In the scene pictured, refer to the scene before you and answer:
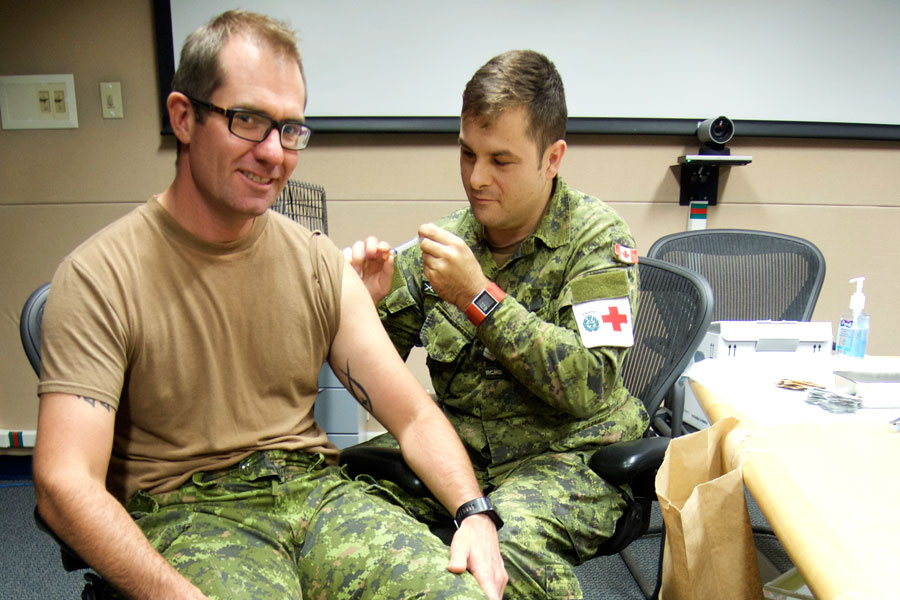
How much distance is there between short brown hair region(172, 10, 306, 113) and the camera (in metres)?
0.97

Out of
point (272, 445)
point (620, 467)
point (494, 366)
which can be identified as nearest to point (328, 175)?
point (494, 366)

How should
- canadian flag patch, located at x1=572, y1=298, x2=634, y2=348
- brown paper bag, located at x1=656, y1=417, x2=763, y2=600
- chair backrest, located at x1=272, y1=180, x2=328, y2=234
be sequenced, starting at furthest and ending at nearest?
chair backrest, located at x1=272, y1=180, x2=328, y2=234 < canadian flag patch, located at x1=572, y1=298, x2=634, y2=348 < brown paper bag, located at x1=656, y1=417, x2=763, y2=600

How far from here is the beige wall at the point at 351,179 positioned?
7.82ft

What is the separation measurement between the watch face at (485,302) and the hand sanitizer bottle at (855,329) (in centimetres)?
94

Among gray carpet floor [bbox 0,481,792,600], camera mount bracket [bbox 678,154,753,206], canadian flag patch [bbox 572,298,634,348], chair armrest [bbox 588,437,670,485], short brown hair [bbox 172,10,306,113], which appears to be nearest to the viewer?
short brown hair [bbox 172,10,306,113]

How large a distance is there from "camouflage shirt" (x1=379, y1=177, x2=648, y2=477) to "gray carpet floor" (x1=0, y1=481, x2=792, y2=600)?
0.84 meters

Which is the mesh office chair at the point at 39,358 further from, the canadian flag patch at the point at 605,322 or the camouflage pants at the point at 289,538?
the canadian flag patch at the point at 605,322

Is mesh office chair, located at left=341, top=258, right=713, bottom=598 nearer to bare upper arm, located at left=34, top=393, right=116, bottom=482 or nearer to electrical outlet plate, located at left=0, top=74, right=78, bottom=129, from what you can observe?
bare upper arm, located at left=34, top=393, right=116, bottom=482

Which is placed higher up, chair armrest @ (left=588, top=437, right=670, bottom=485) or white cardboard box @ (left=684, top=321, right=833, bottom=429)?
white cardboard box @ (left=684, top=321, right=833, bottom=429)

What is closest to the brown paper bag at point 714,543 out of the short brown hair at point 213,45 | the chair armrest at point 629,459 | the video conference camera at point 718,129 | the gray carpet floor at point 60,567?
the chair armrest at point 629,459

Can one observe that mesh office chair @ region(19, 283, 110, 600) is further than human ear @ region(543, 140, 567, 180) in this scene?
No

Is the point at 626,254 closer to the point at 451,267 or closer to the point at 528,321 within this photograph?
the point at 528,321

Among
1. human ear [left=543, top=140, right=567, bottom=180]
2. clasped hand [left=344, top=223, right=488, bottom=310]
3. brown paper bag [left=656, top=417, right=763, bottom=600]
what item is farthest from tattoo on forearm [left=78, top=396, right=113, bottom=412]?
human ear [left=543, top=140, right=567, bottom=180]

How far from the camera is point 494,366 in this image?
1329mm
